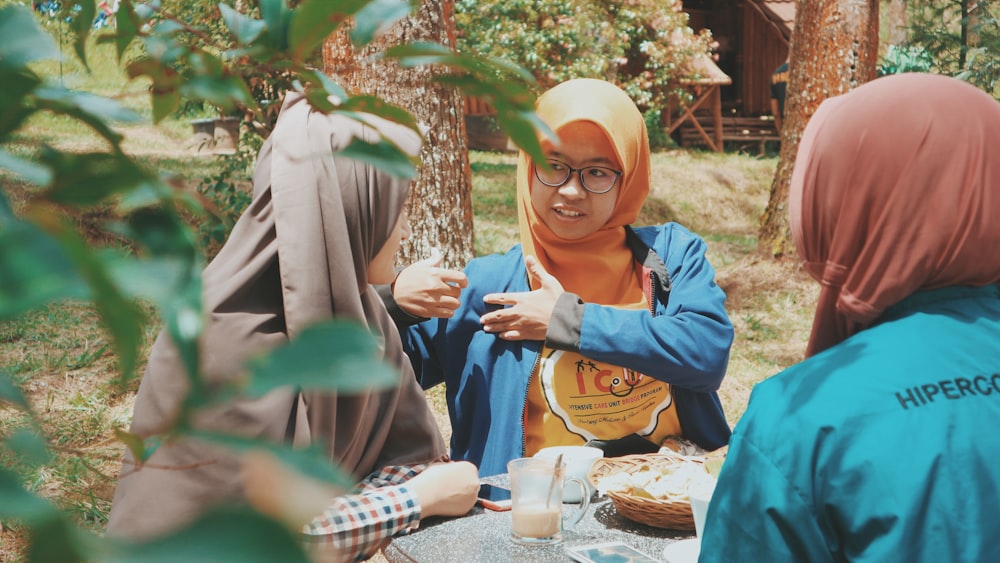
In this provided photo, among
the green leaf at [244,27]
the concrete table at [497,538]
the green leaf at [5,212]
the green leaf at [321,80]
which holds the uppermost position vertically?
the green leaf at [244,27]

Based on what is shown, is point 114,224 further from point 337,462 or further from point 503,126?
point 337,462

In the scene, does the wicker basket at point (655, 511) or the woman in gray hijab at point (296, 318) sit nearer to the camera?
the woman in gray hijab at point (296, 318)

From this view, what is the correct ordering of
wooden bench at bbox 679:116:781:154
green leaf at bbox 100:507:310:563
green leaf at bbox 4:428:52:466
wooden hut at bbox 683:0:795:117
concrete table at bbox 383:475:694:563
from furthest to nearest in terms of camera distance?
1. wooden hut at bbox 683:0:795:117
2. wooden bench at bbox 679:116:781:154
3. concrete table at bbox 383:475:694:563
4. green leaf at bbox 4:428:52:466
5. green leaf at bbox 100:507:310:563

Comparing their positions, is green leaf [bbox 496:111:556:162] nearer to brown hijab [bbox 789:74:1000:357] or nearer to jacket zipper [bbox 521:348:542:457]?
brown hijab [bbox 789:74:1000:357]

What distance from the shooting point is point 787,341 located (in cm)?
Answer: 651

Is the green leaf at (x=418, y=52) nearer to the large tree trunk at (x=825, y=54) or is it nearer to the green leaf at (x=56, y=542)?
the green leaf at (x=56, y=542)

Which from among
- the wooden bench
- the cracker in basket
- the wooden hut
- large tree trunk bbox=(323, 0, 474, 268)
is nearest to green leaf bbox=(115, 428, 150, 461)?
the cracker in basket

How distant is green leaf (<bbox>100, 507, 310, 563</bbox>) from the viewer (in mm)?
327

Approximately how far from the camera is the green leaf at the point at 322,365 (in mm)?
371

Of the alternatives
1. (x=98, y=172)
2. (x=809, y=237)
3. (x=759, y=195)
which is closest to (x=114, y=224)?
(x=98, y=172)

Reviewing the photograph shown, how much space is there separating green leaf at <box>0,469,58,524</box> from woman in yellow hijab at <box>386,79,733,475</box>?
2.00m

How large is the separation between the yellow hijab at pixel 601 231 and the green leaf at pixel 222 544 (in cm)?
225

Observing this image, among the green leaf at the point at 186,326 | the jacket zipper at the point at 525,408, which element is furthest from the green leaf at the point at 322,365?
the jacket zipper at the point at 525,408

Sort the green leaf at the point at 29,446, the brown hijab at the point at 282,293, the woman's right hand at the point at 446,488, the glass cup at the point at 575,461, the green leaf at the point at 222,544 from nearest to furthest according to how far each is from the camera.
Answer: the green leaf at the point at 222,544, the green leaf at the point at 29,446, the brown hijab at the point at 282,293, the woman's right hand at the point at 446,488, the glass cup at the point at 575,461
